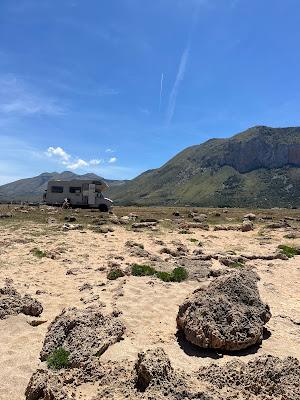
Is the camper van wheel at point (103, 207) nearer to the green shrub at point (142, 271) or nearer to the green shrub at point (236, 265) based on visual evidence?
the green shrub at point (236, 265)

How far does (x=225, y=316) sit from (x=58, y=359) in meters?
3.66

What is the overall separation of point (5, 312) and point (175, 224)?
28253mm

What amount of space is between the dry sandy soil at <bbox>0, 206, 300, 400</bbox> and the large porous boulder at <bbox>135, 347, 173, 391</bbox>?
890 millimetres

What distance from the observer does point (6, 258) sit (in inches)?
747

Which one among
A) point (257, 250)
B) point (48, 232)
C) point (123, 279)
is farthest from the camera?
point (48, 232)

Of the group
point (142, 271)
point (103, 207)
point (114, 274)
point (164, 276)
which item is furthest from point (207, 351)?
point (103, 207)

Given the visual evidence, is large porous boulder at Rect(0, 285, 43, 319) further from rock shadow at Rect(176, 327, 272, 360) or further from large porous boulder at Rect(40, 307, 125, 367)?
rock shadow at Rect(176, 327, 272, 360)

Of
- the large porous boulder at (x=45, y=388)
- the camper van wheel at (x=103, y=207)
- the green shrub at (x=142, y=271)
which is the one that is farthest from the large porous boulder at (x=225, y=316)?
the camper van wheel at (x=103, y=207)

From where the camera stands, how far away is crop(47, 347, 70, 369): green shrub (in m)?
8.22

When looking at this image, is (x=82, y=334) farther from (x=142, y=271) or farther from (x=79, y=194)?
(x=79, y=194)

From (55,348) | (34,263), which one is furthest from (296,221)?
(55,348)

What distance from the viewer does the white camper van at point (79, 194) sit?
187 feet

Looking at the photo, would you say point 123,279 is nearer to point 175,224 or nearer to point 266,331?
point 266,331

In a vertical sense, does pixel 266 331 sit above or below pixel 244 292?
below
